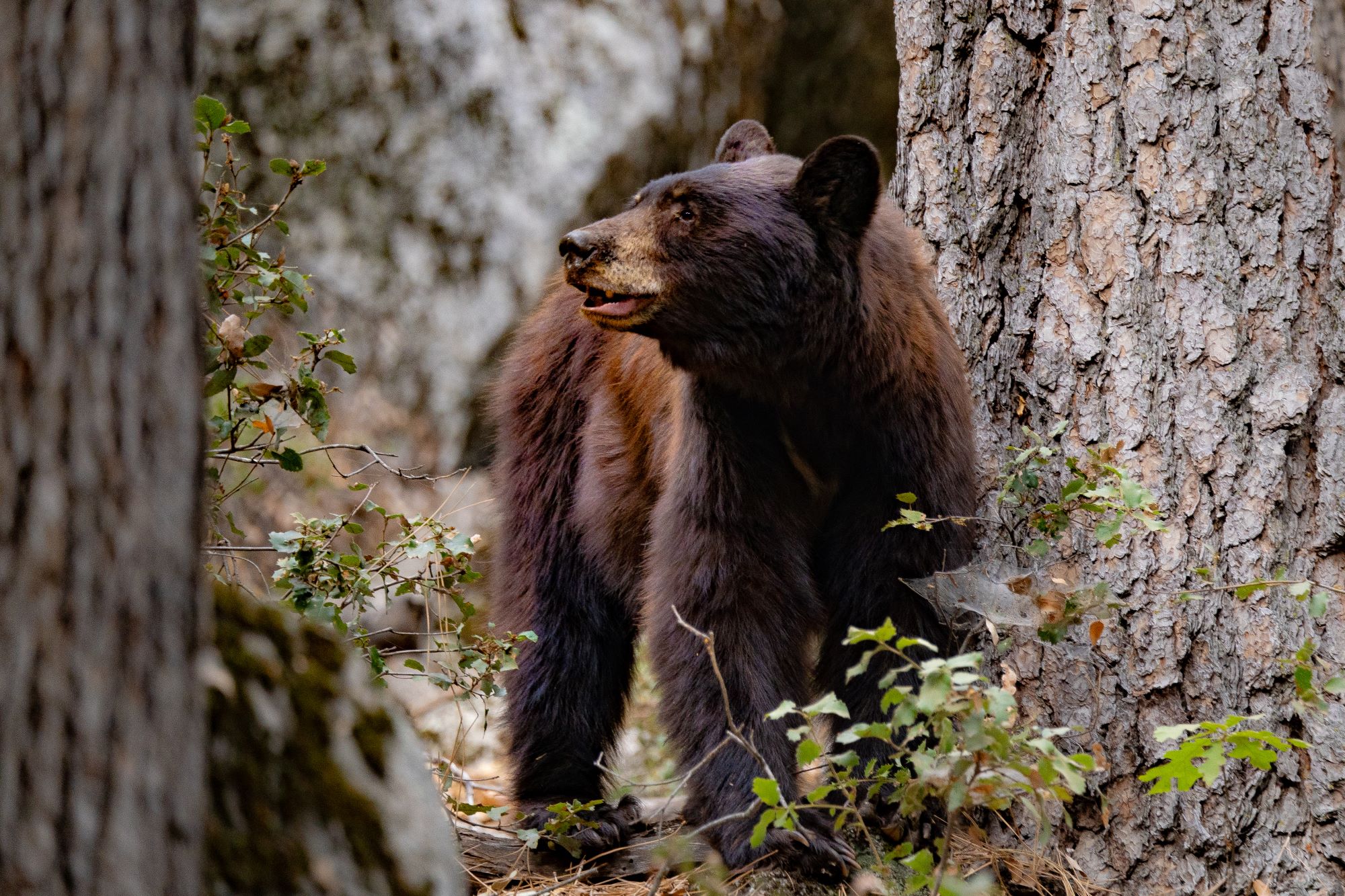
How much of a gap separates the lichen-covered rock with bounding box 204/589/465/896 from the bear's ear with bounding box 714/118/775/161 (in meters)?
2.68

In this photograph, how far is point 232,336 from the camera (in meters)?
2.93

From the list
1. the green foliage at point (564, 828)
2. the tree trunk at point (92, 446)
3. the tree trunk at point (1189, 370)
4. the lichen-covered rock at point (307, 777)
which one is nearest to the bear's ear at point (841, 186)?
the tree trunk at point (1189, 370)

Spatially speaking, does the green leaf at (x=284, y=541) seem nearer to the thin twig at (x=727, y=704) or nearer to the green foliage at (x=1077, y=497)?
the thin twig at (x=727, y=704)

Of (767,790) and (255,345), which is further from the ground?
(255,345)

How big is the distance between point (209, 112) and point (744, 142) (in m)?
1.97

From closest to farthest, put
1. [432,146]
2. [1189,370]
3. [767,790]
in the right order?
1. [767,790]
2. [1189,370]
3. [432,146]

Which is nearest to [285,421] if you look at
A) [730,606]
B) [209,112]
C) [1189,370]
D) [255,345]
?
[255,345]

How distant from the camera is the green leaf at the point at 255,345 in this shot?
297 centimetres

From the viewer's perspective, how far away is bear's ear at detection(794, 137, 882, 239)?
12.0ft

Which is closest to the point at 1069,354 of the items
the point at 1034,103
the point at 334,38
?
the point at 1034,103

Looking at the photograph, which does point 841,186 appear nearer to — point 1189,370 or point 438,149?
point 1189,370

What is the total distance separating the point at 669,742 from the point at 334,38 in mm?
4771

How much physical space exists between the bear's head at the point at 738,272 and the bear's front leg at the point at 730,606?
9.6 inches

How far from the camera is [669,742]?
3.87 m
